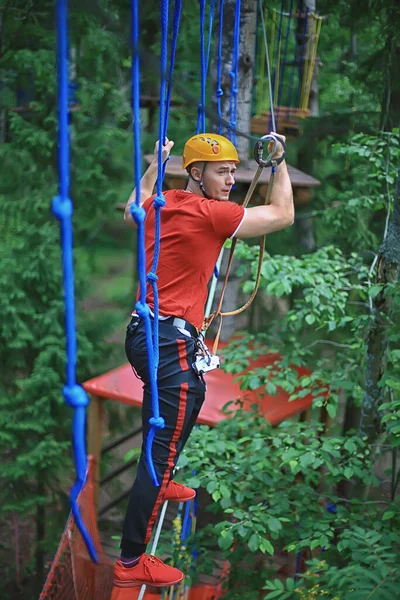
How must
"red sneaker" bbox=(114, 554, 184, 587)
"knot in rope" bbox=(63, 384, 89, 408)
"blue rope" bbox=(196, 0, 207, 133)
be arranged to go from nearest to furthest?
"knot in rope" bbox=(63, 384, 89, 408) → "red sneaker" bbox=(114, 554, 184, 587) → "blue rope" bbox=(196, 0, 207, 133)

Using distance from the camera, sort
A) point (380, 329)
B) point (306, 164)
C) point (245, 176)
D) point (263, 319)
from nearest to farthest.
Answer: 1. point (380, 329)
2. point (245, 176)
3. point (306, 164)
4. point (263, 319)

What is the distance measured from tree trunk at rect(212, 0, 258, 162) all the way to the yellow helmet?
3.14m

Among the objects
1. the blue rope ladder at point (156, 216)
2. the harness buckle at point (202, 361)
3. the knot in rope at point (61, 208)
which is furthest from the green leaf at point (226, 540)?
the knot in rope at point (61, 208)

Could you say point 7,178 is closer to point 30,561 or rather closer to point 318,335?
point 318,335

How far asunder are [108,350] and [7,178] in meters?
2.11

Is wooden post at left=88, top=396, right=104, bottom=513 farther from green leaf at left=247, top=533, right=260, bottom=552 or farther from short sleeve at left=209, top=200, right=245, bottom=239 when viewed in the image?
short sleeve at left=209, top=200, right=245, bottom=239

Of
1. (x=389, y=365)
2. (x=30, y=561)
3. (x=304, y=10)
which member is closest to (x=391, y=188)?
(x=389, y=365)

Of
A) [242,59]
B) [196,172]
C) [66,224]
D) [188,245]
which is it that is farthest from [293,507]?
[242,59]

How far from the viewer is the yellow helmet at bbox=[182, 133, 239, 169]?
252 centimetres

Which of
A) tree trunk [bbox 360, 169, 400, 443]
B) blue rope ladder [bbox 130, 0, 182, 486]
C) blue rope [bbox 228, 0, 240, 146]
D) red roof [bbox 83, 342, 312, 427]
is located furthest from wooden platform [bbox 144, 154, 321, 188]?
blue rope ladder [bbox 130, 0, 182, 486]

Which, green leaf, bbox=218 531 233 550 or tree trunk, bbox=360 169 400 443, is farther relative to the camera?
tree trunk, bbox=360 169 400 443

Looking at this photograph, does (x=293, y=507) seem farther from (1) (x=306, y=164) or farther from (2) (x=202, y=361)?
(1) (x=306, y=164)

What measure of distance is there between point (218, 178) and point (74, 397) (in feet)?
4.29

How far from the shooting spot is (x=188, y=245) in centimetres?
246
